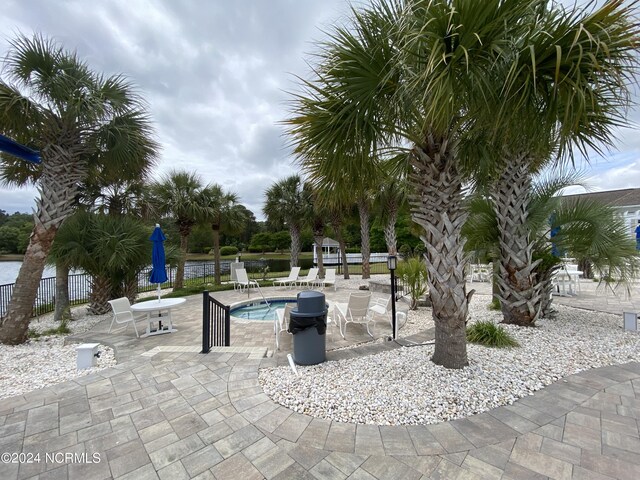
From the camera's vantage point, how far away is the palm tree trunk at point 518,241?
5.38 meters

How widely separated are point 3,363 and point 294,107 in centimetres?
603

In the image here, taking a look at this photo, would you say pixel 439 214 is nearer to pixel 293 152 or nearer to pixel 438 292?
pixel 438 292

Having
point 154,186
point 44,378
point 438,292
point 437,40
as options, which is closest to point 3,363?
point 44,378

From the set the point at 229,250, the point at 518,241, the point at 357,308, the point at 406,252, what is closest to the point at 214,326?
the point at 357,308

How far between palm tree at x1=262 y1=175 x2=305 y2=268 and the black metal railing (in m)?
10.7

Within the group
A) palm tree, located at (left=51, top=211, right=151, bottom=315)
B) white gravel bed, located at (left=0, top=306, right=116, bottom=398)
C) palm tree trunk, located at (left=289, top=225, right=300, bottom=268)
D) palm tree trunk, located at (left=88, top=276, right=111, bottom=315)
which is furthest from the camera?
palm tree trunk, located at (left=289, top=225, right=300, bottom=268)

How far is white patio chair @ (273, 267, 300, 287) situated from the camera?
13.0 m

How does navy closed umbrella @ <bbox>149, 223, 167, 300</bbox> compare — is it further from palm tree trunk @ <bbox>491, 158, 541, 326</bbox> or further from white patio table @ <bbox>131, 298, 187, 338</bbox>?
palm tree trunk @ <bbox>491, 158, 541, 326</bbox>

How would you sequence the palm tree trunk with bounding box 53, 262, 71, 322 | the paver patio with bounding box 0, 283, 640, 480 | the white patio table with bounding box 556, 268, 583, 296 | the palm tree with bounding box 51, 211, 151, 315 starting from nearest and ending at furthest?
the paver patio with bounding box 0, 283, 640, 480 < the palm tree with bounding box 51, 211, 151, 315 < the palm tree trunk with bounding box 53, 262, 71, 322 < the white patio table with bounding box 556, 268, 583, 296

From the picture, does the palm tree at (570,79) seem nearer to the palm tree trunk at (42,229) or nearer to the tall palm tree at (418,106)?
the tall palm tree at (418,106)

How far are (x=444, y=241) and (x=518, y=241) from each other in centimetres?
314

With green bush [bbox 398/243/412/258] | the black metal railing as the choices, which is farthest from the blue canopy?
green bush [bbox 398/243/412/258]

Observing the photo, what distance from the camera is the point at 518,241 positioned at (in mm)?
5375

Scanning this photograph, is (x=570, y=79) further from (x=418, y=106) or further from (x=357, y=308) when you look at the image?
(x=357, y=308)
